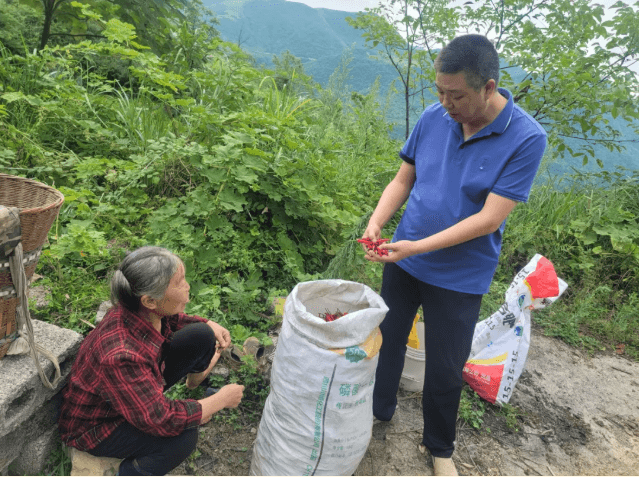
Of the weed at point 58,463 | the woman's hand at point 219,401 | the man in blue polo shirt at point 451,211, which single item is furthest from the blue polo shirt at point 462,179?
the weed at point 58,463

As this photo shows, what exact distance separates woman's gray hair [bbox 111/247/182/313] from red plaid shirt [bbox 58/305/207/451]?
0.05 m

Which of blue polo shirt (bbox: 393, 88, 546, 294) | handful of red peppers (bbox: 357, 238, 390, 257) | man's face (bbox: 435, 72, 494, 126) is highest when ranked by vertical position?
man's face (bbox: 435, 72, 494, 126)

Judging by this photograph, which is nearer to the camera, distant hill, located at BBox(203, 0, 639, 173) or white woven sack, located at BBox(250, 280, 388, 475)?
white woven sack, located at BBox(250, 280, 388, 475)

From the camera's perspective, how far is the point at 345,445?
67.4 inches

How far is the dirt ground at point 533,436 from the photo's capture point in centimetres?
202

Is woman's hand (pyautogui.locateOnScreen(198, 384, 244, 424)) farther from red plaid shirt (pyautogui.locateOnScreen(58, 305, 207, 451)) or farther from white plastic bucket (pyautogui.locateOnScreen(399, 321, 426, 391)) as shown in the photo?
white plastic bucket (pyautogui.locateOnScreen(399, 321, 426, 391))

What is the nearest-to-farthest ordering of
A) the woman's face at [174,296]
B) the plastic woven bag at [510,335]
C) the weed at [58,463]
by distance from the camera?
the woman's face at [174,296] → the weed at [58,463] → the plastic woven bag at [510,335]

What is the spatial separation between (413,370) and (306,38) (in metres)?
10.9

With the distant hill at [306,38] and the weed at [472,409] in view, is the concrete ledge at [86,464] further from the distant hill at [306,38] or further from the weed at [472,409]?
the distant hill at [306,38]

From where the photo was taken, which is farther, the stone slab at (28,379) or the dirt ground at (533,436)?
the dirt ground at (533,436)

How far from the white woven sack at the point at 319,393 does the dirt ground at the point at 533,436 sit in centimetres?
27

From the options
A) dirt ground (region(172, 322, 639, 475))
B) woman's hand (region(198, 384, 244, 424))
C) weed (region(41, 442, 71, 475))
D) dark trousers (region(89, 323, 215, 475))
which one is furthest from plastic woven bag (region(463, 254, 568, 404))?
weed (region(41, 442, 71, 475))

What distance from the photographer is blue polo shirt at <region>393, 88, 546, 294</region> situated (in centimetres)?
145


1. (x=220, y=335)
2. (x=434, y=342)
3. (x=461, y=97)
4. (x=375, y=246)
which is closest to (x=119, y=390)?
(x=220, y=335)
